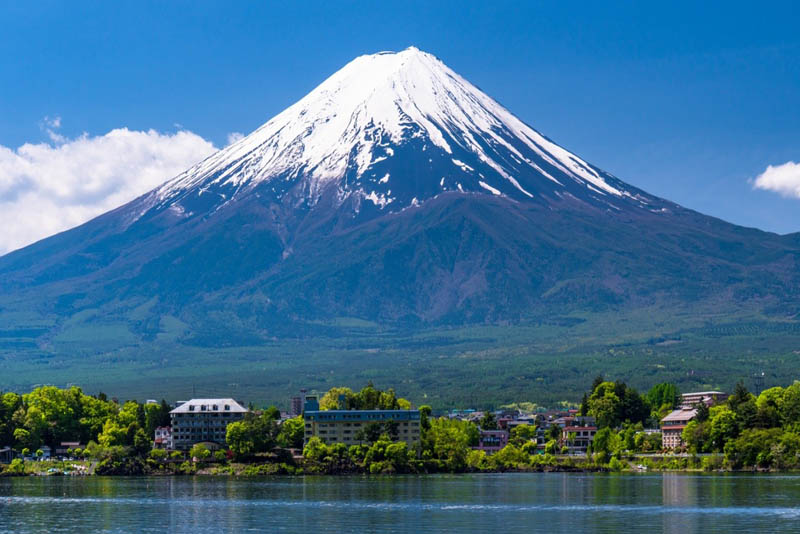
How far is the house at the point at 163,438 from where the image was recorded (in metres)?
103

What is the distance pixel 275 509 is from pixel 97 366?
14151 cm

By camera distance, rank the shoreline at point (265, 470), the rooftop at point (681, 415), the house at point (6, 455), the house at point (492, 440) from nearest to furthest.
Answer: the shoreline at point (265, 470)
the house at point (6, 455)
the rooftop at point (681, 415)
the house at point (492, 440)

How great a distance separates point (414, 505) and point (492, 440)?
54.2m

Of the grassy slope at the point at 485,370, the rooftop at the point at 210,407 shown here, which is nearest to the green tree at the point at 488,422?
the rooftop at the point at 210,407

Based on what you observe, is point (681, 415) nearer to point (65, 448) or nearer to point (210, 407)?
point (210, 407)

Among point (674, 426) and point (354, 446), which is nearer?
point (354, 446)

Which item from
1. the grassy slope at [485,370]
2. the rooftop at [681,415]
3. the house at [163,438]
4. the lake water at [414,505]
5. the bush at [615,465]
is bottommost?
the bush at [615,465]

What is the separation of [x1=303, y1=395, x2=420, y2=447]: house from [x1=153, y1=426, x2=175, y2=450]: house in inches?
421

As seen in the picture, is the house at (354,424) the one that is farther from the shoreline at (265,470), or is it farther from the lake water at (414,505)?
the lake water at (414,505)

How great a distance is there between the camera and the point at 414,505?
6244 centimetres

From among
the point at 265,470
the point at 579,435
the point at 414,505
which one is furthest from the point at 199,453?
the point at 414,505

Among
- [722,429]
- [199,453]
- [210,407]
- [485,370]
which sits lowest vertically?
[199,453]

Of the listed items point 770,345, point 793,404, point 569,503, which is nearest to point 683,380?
point 770,345

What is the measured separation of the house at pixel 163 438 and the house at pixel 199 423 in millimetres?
1038
